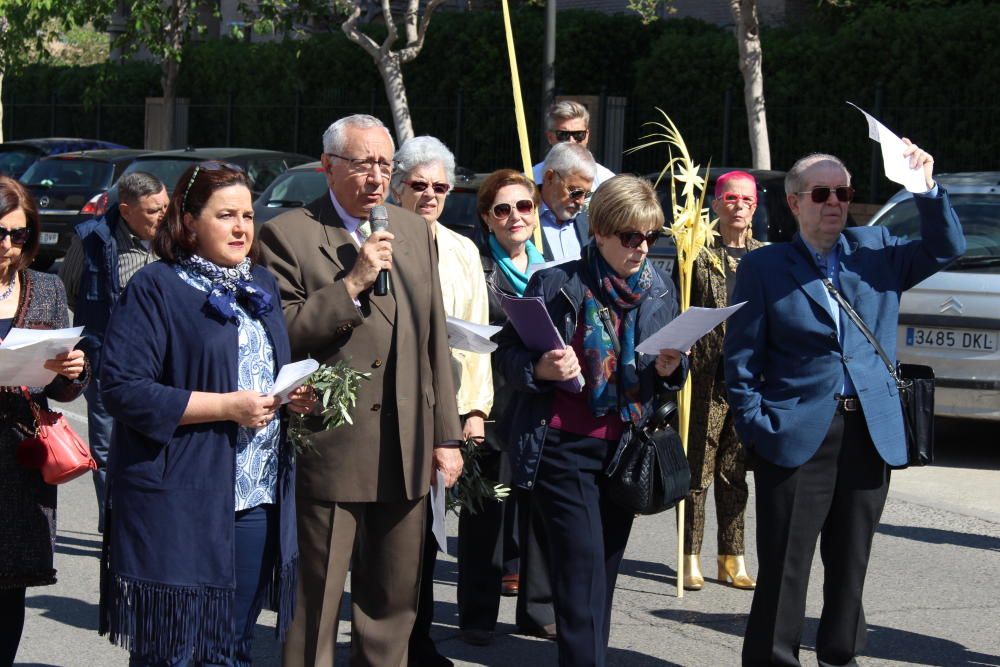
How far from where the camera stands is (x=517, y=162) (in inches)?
995

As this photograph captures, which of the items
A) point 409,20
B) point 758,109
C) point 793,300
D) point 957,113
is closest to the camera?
point 793,300

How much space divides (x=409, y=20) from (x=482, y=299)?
56.1 feet

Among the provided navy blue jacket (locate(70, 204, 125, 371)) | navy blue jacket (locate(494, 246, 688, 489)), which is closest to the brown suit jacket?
navy blue jacket (locate(494, 246, 688, 489))

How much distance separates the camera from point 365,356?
4.52 m

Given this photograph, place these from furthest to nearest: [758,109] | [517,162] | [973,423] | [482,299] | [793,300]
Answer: [517,162] → [758,109] → [973,423] → [482,299] → [793,300]

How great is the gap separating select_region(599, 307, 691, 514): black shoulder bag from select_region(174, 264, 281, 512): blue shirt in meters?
1.24

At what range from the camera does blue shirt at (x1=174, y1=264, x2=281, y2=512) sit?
4.09 m

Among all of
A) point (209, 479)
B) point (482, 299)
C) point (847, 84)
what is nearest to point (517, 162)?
point (847, 84)

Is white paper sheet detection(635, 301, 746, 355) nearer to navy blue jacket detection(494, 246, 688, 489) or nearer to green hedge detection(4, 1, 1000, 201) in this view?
navy blue jacket detection(494, 246, 688, 489)

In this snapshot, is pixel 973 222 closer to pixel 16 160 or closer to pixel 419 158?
pixel 419 158

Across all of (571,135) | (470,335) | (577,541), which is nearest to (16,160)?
(571,135)

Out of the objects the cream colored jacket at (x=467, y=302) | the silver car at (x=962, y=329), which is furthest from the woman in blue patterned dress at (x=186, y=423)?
the silver car at (x=962, y=329)

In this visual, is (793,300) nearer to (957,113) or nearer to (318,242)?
(318,242)

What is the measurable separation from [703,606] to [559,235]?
173 cm
